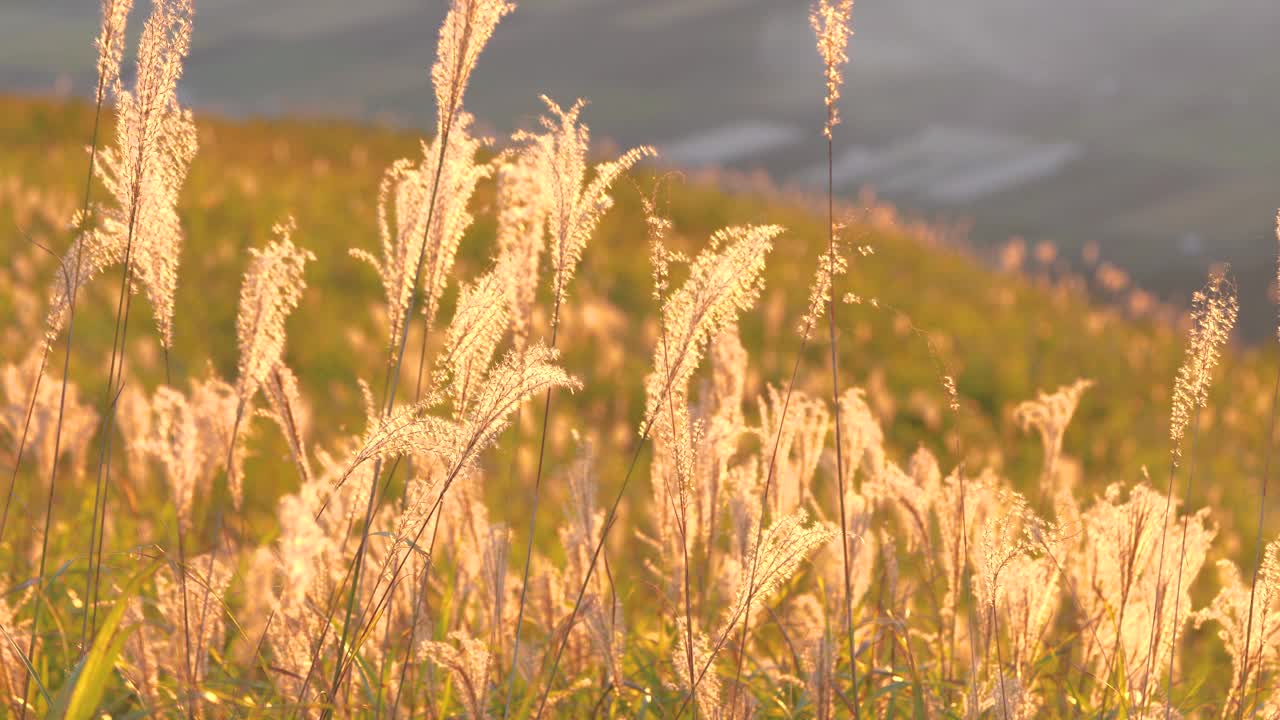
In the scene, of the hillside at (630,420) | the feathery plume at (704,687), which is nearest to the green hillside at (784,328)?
the hillside at (630,420)

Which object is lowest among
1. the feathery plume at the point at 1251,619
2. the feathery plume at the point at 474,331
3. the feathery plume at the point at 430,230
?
the feathery plume at the point at 1251,619

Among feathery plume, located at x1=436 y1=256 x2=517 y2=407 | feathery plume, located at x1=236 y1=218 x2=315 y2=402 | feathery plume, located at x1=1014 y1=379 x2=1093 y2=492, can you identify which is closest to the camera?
feathery plume, located at x1=436 y1=256 x2=517 y2=407

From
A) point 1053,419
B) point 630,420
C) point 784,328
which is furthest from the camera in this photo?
point 784,328

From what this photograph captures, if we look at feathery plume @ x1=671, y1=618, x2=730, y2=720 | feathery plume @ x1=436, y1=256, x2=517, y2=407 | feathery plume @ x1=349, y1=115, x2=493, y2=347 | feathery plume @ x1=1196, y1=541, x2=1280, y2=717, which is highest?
feathery plume @ x1=349, y1=115, x2=493, y2=347

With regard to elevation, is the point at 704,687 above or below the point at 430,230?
below

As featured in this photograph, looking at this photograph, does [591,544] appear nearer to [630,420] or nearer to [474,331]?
[474,331]

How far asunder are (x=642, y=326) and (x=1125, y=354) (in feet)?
17.2

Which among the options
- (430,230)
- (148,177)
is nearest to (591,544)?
(430,230)

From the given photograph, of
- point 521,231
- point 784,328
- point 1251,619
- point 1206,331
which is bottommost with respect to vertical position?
point 1251,619

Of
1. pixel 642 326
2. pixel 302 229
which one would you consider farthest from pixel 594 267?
pixel 302 229

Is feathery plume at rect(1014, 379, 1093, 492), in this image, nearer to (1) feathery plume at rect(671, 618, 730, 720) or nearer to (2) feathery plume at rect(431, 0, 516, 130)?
(1) feathery plume at rect(671, 618, 730, 720)

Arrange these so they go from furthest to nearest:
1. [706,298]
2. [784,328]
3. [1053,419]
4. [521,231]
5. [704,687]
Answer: [784,328] < [1053,419] < [521,231] < [704,687] < [706,298]


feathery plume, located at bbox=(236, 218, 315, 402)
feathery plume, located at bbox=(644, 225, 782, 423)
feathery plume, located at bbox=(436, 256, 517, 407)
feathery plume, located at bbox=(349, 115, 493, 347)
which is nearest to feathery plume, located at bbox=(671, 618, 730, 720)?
feathery plume, located at bbox=(644, 225, 782, 423)

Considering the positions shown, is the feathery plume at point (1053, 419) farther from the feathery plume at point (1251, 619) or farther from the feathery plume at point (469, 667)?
the feathery plume at point (469, 667)
